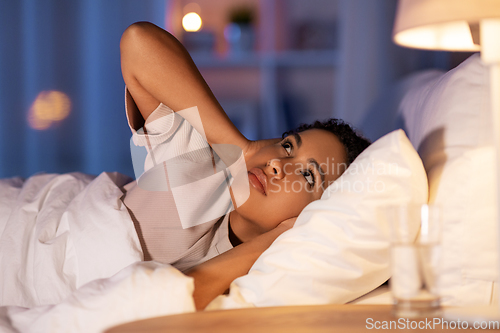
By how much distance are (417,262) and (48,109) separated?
2.68 meters

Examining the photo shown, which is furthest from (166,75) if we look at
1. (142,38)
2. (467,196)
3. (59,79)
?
(59,79)

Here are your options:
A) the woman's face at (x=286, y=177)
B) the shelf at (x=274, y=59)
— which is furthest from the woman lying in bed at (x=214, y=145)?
the shelf at (x=274, y=59)

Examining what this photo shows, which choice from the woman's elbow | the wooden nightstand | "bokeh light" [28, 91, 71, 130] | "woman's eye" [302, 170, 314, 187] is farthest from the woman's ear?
"bokeh light" [28, 91, 71, 130]

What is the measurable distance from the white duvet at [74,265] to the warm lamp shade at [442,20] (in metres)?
0.52

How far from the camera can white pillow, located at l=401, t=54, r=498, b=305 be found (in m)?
0.69

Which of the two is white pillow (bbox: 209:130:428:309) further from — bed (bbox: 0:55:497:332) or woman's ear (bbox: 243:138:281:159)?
woman's ear (bbox: 243:138:281:159)

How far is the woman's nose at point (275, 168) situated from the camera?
1.02 metres

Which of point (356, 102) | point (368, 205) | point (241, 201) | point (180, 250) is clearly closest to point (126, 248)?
point (180, 250)

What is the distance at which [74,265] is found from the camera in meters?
0.92

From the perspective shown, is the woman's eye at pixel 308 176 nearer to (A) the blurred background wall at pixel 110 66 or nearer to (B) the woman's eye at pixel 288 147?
(B) the woman's eye at pixel 288 147

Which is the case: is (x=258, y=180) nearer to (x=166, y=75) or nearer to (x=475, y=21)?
(x=166, y=75)

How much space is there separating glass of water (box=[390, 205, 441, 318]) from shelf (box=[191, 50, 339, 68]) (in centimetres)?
216

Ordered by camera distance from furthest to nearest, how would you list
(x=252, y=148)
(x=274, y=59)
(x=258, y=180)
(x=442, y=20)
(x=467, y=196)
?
1. (x=274, y=59)
2. (x=252, y=148)
3. (x=258, y=180)
4. (x=467, y=196)
5. (x=442, y=20)

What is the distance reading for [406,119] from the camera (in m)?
1.18
